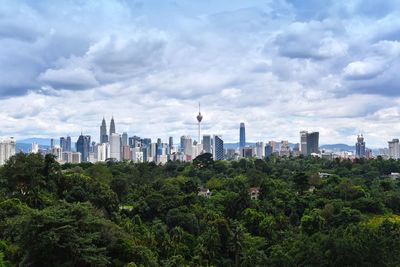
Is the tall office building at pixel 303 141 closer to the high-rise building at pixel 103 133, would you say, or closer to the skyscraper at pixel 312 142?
the skyscraper at pixel 312 142

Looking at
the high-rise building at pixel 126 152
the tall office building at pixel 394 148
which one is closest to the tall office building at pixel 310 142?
the tall office building at pixel 394 148

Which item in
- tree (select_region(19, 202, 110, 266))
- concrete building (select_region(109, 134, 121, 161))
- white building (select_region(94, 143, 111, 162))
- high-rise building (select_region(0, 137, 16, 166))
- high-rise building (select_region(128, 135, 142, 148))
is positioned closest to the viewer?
tree (select_region(19, 202, 110, 266))

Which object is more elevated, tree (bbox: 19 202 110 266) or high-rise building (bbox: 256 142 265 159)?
high-rise building (bbox: 256 142 265 159)

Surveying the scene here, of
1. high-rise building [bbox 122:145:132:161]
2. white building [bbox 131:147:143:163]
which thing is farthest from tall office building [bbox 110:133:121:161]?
white building [bbox 131:147:143:163]

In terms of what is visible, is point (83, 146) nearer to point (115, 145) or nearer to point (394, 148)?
point (115, 145)

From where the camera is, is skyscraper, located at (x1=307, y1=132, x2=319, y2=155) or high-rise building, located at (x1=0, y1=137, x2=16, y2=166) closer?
high-rise building, located at (x1=0, y1=137, x2=16, y2=166)

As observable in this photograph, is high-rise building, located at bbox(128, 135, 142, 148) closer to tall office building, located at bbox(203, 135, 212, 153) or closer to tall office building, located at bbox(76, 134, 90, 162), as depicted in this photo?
tall office building, located at bbox(76, 134, 90, 162)

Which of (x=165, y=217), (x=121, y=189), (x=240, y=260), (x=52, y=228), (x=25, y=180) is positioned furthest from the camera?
(x=121, y=189)

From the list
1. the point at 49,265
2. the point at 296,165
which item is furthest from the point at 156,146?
the point at 49,265

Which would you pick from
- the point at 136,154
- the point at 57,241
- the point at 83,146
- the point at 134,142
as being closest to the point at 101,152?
the point at 83,146

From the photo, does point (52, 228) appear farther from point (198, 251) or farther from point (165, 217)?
point (165, 217)
